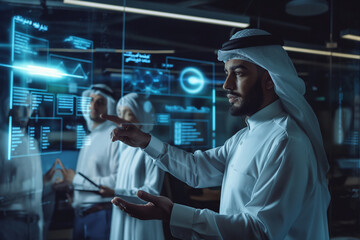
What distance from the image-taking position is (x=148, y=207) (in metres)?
1.10

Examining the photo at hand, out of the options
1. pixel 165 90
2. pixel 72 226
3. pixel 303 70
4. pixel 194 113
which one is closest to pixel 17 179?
pixel 72 226

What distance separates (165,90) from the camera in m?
2.27

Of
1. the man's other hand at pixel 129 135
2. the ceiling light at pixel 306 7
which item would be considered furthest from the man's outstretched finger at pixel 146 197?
the ceiling light at pixel 306 7

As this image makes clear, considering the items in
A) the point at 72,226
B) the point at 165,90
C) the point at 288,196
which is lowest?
the point at 72,226

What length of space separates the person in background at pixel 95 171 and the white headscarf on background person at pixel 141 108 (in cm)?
12

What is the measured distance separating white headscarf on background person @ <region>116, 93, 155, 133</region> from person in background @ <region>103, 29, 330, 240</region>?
56cm

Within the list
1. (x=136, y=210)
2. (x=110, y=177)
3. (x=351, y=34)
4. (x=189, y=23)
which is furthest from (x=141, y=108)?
(x=351, y=34)

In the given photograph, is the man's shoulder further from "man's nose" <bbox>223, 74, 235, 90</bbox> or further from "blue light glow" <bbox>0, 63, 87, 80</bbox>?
"blue light glow" <bbox>0, 63, 87, 80</bbox>

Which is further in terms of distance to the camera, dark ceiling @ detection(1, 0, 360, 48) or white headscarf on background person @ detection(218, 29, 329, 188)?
dark ceiling @ detection(1, 0, 360, 48)

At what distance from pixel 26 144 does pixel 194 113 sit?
1.11 metres

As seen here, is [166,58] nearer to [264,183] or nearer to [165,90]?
[165,90]

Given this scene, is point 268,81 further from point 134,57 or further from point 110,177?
point 110,177

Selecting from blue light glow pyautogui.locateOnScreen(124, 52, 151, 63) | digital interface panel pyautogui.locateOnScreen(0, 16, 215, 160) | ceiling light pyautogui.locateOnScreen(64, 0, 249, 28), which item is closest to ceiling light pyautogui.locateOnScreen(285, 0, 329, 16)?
ceiling light pyautogui.locateOnScreen(64, 0, 249, 28)

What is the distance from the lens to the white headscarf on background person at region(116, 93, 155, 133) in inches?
85.4
